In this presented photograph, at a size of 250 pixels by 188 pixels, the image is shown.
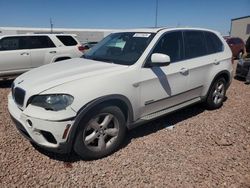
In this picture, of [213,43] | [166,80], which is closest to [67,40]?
[213,43]

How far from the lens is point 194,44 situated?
4.81m

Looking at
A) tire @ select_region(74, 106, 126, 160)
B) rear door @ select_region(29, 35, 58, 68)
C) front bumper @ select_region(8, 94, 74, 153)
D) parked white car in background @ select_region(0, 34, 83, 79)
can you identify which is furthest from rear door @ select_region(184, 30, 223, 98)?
rear door @ select_region(29, 35, 58, 68)

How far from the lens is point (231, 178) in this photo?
126 inches

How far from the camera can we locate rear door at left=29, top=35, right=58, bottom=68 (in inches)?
338

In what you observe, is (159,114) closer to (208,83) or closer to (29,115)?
(208,83)

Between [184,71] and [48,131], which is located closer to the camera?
[48,131]

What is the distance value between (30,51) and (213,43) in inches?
233

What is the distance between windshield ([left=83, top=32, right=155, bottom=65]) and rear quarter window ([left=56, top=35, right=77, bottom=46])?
186 inches

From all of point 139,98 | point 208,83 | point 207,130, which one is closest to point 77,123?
point 139,98

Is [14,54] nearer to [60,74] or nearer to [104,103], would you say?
[60,74]

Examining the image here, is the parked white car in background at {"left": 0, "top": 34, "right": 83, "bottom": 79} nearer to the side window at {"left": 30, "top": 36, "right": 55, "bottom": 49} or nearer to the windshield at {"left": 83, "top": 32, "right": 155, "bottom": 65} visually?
the side window at {"left": 30, "top": 36, "right": 55, "bottom": 49}

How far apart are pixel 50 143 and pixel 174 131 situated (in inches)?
87.9

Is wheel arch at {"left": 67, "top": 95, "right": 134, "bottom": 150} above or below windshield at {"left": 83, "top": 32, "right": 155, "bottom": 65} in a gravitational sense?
below

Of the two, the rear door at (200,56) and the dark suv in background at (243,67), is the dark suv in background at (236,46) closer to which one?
the dark suv in background at (243,67)
